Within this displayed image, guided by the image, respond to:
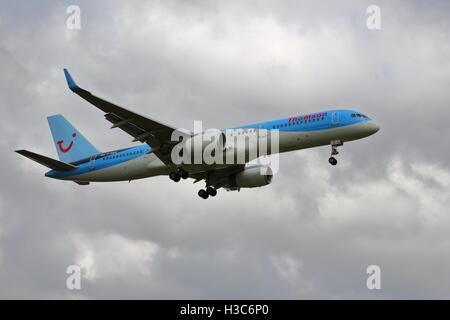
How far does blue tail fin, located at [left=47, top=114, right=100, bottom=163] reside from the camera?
60656 mm

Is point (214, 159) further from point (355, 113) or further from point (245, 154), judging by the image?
point (355, 113)

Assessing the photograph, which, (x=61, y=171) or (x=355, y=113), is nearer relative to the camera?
(x=355, y=113)

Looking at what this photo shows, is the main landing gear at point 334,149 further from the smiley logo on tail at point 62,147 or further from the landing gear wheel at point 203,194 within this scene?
the smiley logo on tail at point 62,147

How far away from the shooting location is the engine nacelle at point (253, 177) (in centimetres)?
5753

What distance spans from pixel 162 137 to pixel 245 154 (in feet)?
19.8

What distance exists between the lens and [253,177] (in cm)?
5766

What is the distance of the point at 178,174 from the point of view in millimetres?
54156

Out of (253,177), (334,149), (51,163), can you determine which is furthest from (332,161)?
(51,163)

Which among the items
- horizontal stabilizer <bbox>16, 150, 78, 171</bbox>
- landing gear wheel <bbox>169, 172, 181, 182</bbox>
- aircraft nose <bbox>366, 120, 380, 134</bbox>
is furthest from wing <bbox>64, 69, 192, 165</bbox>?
aircraft nose <bbox>366, 120, 380, 134</bbox>

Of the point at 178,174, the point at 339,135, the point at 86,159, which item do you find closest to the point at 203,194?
the point at 178,174

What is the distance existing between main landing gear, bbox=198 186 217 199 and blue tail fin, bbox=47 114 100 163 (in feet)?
30.1

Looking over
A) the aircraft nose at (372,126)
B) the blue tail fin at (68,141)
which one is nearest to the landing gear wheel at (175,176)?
the blue tail fin at (68,141)

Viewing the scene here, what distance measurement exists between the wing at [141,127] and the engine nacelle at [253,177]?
272 inches

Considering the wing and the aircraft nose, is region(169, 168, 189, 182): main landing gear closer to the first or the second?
the wing
